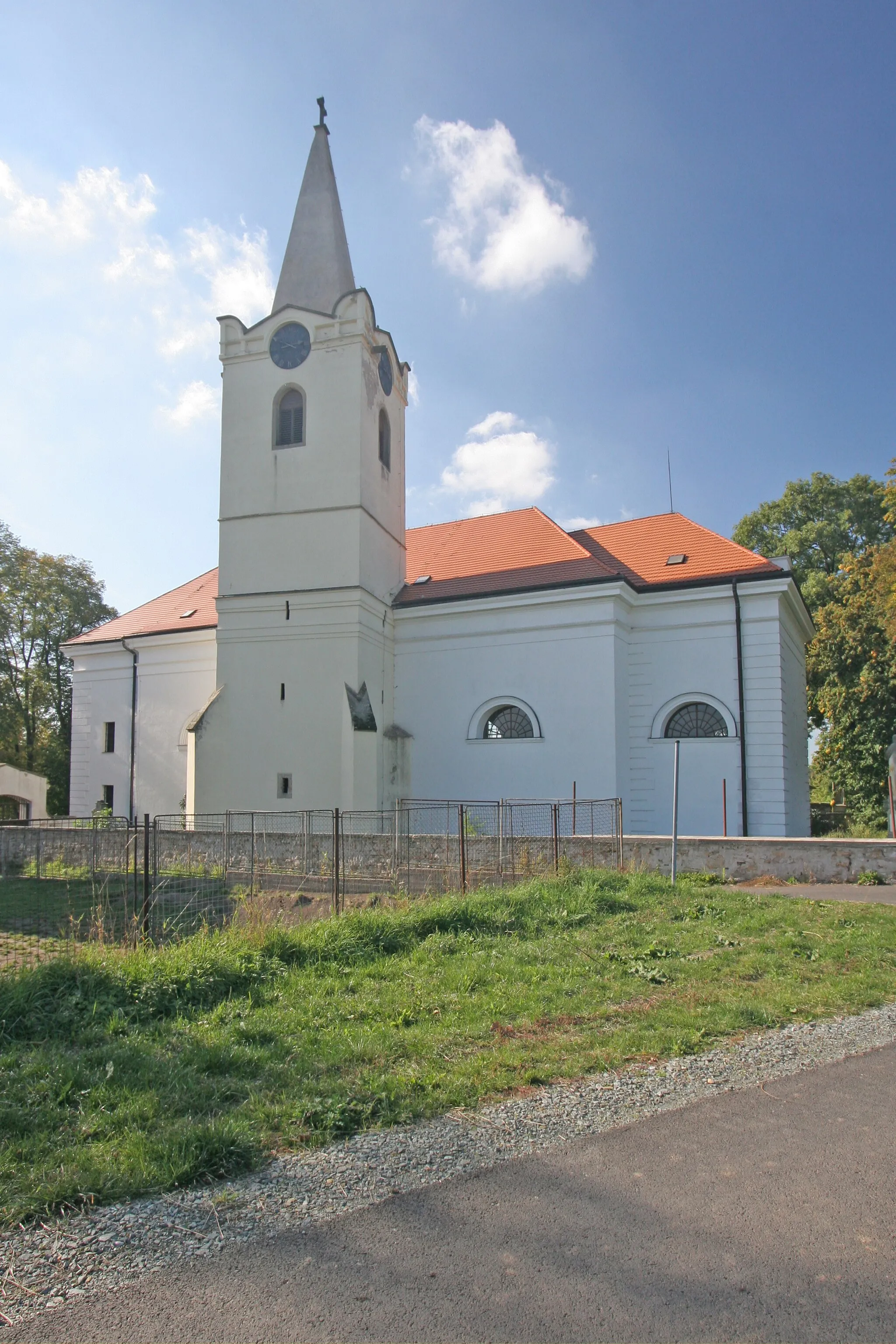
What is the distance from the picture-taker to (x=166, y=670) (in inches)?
1107

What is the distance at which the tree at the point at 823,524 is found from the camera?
3597 cm

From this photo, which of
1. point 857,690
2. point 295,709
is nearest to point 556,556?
point 295,709

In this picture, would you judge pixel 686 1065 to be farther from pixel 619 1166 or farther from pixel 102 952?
pixel 102 952

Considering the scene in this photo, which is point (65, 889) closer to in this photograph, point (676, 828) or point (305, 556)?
point (676, 828)

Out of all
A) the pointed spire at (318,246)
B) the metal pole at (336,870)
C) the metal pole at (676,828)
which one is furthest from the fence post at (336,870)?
the pointed spire at (318,246)

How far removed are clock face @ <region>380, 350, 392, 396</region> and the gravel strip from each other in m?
22.2

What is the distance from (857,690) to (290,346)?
73.2ft

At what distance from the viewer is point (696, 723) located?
838 inches

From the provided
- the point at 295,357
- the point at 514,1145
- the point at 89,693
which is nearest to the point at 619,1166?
the point at 514,1145

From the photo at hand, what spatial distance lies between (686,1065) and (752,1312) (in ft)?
8.15

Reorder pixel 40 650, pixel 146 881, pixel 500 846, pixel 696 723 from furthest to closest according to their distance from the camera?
pixel 40 650
pixel 696 723
pixel 500 846
pixel 146 881

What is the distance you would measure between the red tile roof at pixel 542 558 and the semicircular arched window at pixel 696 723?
3.22m

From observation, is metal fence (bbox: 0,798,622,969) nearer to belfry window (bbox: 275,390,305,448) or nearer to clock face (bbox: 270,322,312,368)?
belfry window (bbox: 275,390,305,448)

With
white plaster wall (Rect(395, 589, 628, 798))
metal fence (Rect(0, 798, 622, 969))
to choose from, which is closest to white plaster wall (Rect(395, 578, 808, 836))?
white plaster wall (Rect(395, 589, 628, 798))
